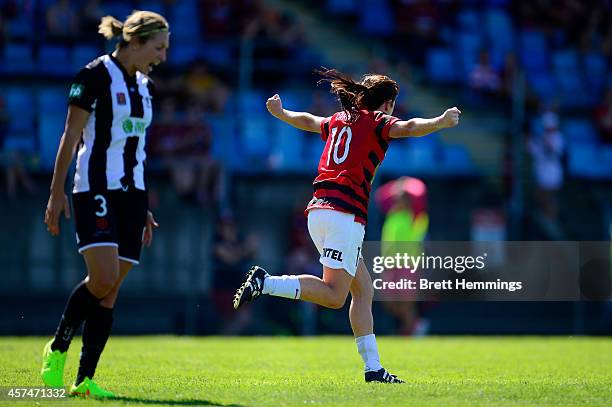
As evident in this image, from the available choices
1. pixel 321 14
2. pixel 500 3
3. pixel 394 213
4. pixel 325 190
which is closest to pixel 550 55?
pixel 500 3

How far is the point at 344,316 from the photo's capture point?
16.8 m

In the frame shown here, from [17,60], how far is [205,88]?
3029 millimetres

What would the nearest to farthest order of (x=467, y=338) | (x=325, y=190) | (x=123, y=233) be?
(x=123, y=233) < (x=325, y=190) < (x=467, y=338)

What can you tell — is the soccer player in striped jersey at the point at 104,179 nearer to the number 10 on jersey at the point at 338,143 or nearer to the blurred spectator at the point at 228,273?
the number 10 on jersey at the point at 338,143

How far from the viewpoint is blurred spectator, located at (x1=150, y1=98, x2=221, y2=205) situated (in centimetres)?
1692

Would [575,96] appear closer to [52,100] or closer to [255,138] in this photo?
[255,138]

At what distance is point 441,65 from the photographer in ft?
66.5

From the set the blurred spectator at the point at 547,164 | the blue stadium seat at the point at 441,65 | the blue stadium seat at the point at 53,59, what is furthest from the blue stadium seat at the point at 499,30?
the blue stadium seat at the point at 53,59

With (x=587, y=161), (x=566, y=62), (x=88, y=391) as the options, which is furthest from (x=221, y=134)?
(x=88, y=391)

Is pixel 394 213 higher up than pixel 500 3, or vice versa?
pixel 500 3

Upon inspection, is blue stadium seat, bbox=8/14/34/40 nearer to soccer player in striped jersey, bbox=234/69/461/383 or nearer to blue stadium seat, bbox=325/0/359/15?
blue stadium seat, bbox=325/0/359/15

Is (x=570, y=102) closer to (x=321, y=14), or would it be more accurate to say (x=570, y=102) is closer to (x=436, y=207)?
(x=436, y=207)

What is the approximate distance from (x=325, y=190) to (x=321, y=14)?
13.7 metres

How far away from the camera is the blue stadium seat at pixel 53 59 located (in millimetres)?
17750
